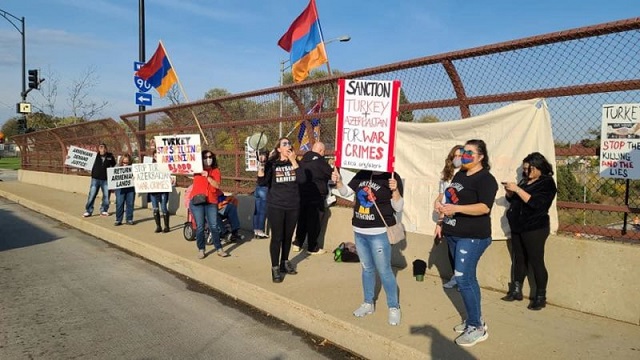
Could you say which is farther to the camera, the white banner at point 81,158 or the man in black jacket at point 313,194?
the white banner at point 81,158

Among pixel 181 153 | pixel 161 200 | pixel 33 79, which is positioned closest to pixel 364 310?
pixel 181 153

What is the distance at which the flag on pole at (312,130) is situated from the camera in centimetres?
800

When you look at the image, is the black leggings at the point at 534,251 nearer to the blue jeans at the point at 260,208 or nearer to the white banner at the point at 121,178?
the blue jeans at the point at 260,208

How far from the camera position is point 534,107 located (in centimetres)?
510

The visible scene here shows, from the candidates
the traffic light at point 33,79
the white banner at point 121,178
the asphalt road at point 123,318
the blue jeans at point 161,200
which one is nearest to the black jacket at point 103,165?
the white banner at point 121,178

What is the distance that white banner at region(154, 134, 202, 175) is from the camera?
7.67 metres

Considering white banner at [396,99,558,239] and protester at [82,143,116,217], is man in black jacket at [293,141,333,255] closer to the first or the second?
white banner at [396,99,558,239]

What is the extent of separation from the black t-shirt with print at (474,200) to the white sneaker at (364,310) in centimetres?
117

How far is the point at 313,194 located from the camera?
747 centimetres

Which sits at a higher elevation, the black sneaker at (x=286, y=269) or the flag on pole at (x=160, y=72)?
the flag on pole at (x=160, y=72)

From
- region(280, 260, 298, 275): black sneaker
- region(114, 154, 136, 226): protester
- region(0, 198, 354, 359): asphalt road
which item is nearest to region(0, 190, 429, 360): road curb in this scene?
region(0, 198, 354, 359): asphalt road

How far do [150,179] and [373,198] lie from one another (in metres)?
6.51

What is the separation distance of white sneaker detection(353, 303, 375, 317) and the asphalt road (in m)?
0.41

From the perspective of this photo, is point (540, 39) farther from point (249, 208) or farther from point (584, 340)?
point (249, 208)
